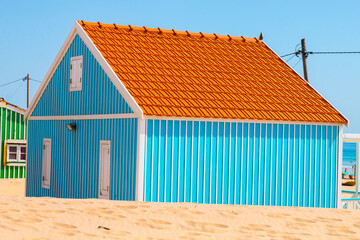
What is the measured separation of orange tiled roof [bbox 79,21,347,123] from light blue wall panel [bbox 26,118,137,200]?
1240 millimetres

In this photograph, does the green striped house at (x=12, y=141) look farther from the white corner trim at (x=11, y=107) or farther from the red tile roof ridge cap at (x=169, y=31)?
the red tile roof ridge cap at (x=169, y=31)

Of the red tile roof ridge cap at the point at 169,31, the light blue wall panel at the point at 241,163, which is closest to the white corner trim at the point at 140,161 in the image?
the light blue wall panel at the point at 241,163

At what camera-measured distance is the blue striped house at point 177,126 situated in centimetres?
1579

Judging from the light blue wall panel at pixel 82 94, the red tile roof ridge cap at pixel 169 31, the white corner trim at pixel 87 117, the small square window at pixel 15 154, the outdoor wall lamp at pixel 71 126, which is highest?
the red tile roof ridge cap at pixel 169 31

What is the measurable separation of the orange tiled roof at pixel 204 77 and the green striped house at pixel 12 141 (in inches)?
495

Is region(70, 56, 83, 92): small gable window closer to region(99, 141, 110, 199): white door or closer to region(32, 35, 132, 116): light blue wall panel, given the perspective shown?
region(32, 35, 132, 116): light blue wall panel

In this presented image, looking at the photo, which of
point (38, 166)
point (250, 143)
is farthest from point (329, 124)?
point (38, 166)

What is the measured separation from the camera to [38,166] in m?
20.3

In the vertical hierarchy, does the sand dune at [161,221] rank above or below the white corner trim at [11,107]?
below

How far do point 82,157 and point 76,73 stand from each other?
258 cm

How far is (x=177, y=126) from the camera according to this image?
51.9 feet

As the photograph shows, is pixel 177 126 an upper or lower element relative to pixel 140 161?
upper

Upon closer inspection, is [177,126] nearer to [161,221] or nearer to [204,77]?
[204,77]

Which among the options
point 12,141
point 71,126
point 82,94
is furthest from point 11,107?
point 82,94
